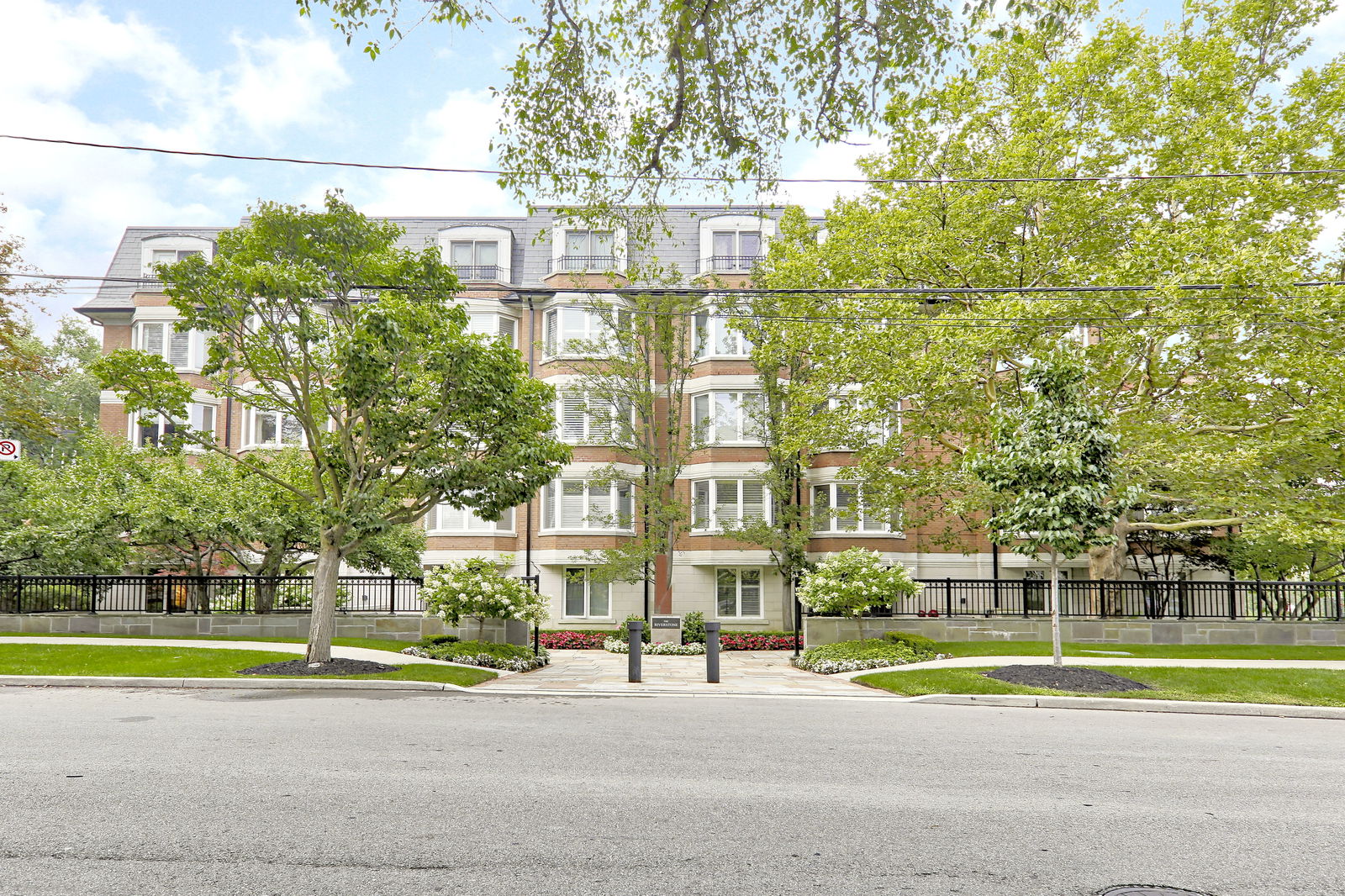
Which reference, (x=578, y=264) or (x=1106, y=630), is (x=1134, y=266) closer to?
(x=1106, y=630)

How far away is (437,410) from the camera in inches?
565

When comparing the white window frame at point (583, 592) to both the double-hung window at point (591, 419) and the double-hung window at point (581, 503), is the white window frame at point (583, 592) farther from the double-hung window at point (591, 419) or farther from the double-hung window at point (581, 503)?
the double-hung window at point (591, 419)

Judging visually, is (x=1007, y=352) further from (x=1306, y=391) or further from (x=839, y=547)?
(x=839, y=547)

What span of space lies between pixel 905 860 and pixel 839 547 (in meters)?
22.8

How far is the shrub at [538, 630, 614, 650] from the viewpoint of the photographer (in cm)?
2400

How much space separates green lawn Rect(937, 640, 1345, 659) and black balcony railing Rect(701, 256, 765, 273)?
14.8 meters

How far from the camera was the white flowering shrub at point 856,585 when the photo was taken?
18.4 metres

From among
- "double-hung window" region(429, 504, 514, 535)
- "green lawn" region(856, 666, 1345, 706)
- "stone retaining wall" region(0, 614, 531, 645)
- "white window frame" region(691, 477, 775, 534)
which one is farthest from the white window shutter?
"green lawn" region(856, 666, 1345, 706)

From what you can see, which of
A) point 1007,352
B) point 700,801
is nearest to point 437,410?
point 700,801

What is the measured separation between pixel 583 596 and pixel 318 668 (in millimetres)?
14003

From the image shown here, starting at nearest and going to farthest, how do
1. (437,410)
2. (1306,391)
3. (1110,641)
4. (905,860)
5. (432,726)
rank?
(905,860), (432,726), (437,410), (1306,391), (1110,641)

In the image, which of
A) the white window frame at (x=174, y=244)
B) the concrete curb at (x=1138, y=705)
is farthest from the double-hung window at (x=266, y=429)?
the concrete curb at (x=1138, y=705)

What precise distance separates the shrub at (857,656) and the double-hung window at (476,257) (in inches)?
708

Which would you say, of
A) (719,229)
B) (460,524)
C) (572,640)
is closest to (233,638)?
(572,640)
